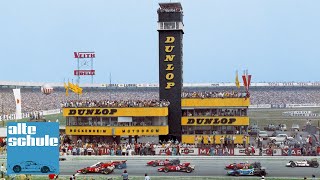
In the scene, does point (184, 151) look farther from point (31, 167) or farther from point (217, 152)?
point (31, 167)

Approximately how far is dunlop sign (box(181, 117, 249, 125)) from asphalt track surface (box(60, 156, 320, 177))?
10.4 metres

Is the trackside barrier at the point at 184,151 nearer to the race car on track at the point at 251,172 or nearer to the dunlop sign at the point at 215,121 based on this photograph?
the dunlop sign at the point at 215,121

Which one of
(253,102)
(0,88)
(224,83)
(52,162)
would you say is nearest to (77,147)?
(52,162)

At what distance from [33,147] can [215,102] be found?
34280 mm

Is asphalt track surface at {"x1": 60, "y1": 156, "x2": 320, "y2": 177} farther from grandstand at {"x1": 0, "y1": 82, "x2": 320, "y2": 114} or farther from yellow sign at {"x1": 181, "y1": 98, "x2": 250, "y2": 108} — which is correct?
grandstand at {"x1": 0, "y1": 82, "x2": 320, "y2": 114}

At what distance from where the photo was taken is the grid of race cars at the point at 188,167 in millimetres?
39156

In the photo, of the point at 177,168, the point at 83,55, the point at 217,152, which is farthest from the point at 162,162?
the point at 83,55

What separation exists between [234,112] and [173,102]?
7.27 metres

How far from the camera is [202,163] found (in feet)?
155

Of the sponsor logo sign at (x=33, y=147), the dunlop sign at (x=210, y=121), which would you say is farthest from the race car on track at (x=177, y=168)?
the dunlop sign at (x=210, y=121)

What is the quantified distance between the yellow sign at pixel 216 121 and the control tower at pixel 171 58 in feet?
4.03

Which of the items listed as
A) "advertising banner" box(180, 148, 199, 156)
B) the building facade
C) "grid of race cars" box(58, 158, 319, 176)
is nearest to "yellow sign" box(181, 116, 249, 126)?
the building facade

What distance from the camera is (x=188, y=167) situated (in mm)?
41250

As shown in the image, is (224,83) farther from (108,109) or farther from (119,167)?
(119,167)
